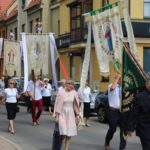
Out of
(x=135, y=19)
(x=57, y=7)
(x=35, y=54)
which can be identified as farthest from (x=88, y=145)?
(x=57, y=7)

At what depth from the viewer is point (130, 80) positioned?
956 centimetres

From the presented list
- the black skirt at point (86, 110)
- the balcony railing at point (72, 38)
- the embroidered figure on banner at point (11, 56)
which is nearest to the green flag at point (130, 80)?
the black skirt at point (86, 110)

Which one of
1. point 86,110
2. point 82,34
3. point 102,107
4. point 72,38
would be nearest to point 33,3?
point 72,38

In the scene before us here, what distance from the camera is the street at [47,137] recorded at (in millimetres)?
12633

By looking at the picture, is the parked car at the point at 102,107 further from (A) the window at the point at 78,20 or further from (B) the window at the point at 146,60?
(A) the window at the point at 78,20

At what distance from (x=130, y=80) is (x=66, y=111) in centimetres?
192

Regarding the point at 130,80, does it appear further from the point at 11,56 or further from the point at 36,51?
the point at 11,56

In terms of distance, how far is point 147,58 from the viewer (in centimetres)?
2891

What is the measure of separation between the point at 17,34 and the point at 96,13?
39.2 meters

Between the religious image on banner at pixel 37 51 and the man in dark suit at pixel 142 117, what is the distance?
10328 millimetres

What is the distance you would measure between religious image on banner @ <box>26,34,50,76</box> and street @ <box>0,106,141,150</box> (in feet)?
6.55

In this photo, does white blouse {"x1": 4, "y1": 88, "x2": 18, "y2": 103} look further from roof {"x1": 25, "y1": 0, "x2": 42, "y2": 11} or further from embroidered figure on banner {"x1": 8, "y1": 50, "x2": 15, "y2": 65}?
roof {"x1": 25, "y1": 0, "x2": 42, "y2": 11}

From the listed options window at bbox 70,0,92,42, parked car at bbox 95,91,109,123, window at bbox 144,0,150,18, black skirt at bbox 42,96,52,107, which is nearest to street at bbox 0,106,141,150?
parked car at bbox 95,91,109,123

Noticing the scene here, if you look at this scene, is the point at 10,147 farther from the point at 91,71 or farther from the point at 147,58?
the point at 91,71
